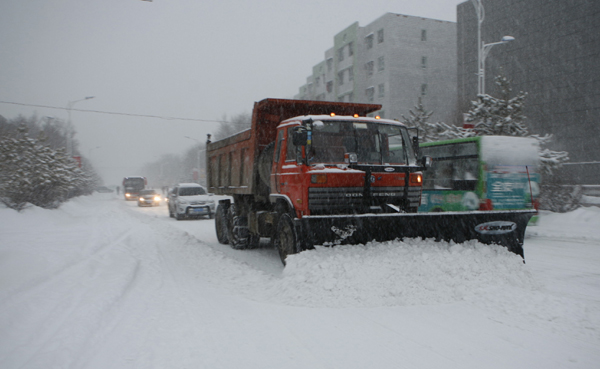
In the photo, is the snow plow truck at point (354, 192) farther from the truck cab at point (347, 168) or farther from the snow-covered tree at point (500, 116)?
the snow-covered tree at point (500, 116)

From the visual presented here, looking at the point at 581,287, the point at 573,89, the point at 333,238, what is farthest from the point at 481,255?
the point at 573,89

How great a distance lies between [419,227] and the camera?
21.9ft

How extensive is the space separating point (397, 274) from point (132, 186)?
46134 millimetres

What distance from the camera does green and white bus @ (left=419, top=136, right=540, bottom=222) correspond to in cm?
1127

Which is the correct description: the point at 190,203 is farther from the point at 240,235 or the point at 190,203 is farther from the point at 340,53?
the point at 340,53

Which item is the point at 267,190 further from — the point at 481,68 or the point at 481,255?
the point at 481,68

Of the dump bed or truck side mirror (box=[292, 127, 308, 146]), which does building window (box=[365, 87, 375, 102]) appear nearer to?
the dump bed

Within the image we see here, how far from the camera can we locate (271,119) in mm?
9055

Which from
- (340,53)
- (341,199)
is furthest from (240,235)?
(340,53)

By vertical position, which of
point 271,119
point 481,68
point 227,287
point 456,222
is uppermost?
point 481,68

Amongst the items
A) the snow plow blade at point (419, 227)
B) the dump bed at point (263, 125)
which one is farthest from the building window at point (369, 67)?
the snow plow blade at point (419, 227)

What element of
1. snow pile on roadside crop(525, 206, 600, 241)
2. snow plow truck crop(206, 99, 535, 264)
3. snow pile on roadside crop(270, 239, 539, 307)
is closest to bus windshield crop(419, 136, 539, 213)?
snow pile on roadside crop(525, 206, 600, 241)

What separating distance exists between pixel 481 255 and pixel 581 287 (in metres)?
1.51

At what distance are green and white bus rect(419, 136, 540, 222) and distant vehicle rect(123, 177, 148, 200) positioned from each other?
39.7 meters
